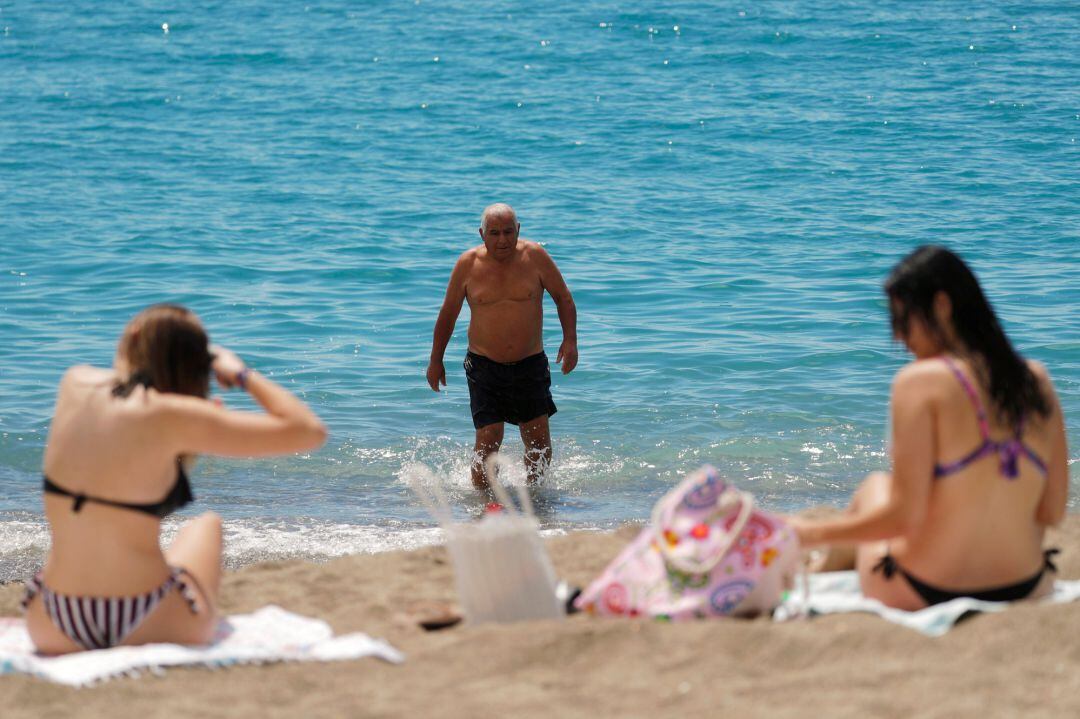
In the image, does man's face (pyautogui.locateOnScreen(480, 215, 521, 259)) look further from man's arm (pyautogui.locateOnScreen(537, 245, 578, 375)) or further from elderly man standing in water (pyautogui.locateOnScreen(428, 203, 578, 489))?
man's arm (pyautogui.locateOnScreen(537, 245, 578, 375))

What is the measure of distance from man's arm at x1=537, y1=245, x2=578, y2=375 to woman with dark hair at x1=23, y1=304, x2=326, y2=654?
12.7 feet

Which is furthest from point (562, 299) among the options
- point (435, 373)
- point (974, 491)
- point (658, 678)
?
point (658, 678)

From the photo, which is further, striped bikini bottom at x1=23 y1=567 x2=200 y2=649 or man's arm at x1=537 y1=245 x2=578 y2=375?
man's arm at x1=537 y1=245 x2=578 y2=375

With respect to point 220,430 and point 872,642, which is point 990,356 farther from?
point 220,430

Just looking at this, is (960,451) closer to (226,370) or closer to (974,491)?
(974,491)

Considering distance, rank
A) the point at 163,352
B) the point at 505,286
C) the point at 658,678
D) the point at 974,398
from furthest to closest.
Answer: the point at 505,286, the point at 163,352, the point at 974,398, the point at 658,678

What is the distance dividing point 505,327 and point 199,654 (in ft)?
13.4

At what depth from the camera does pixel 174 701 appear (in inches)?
145

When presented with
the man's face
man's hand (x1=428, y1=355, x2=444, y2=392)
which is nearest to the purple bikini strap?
the man's face

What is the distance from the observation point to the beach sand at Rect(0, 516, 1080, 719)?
3.36 metres

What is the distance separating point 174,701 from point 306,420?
0.89 metres

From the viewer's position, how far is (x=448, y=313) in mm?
7918

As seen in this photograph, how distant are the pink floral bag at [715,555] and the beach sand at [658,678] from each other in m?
0.22

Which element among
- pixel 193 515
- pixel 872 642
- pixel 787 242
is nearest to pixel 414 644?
pixel 872 642
